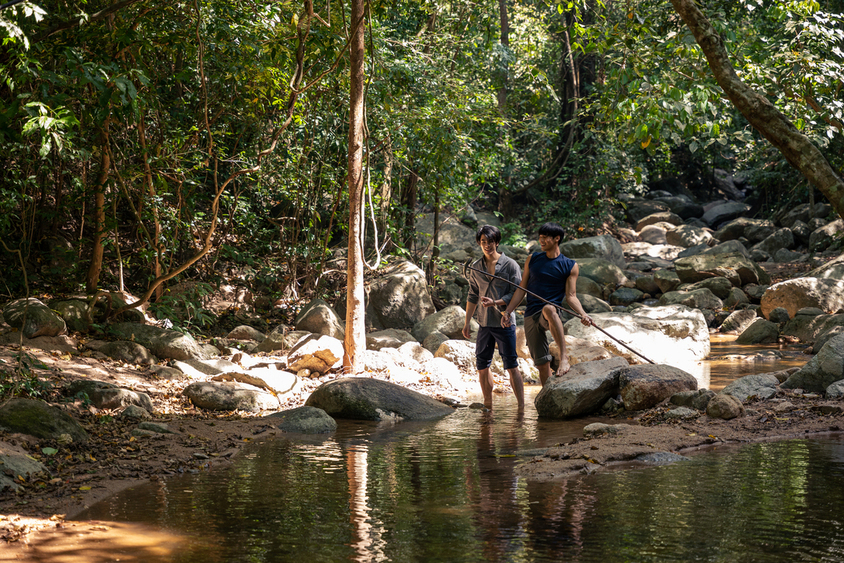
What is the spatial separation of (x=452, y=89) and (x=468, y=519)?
9.98 meters

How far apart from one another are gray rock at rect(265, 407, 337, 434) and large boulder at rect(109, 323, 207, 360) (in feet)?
8.96

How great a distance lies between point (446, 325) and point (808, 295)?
317 inches

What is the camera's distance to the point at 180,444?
5660 millimetres

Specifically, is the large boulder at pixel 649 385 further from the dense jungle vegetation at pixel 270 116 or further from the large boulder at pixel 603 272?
the large boulder at pixel 603 272

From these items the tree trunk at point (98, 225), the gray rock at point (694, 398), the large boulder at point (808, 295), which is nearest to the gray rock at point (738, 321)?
the large boulder at point (808, 295)

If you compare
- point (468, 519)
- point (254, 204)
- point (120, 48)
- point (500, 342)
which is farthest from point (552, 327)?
point (254, 204)

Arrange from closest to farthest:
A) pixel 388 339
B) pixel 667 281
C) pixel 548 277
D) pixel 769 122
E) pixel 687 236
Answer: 1. pixel 769 122
2. pixel 548 277
3. pixel 388 339
4. pixel 667 281
5. pixel 687 236

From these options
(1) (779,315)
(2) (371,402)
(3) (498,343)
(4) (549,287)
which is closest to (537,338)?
(3) (498,343)

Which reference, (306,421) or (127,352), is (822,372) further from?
(127,352)

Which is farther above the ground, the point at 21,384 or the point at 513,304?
the point at 513,304

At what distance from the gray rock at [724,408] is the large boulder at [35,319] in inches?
296

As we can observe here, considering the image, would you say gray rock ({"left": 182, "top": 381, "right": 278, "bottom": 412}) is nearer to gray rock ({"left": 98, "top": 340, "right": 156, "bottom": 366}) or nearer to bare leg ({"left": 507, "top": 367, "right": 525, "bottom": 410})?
gray rock ({"left": 98, "top": 340, "right": 156, "bottom": 366})

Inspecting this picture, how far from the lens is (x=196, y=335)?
10.5m

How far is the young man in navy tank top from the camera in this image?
23.8 feet
